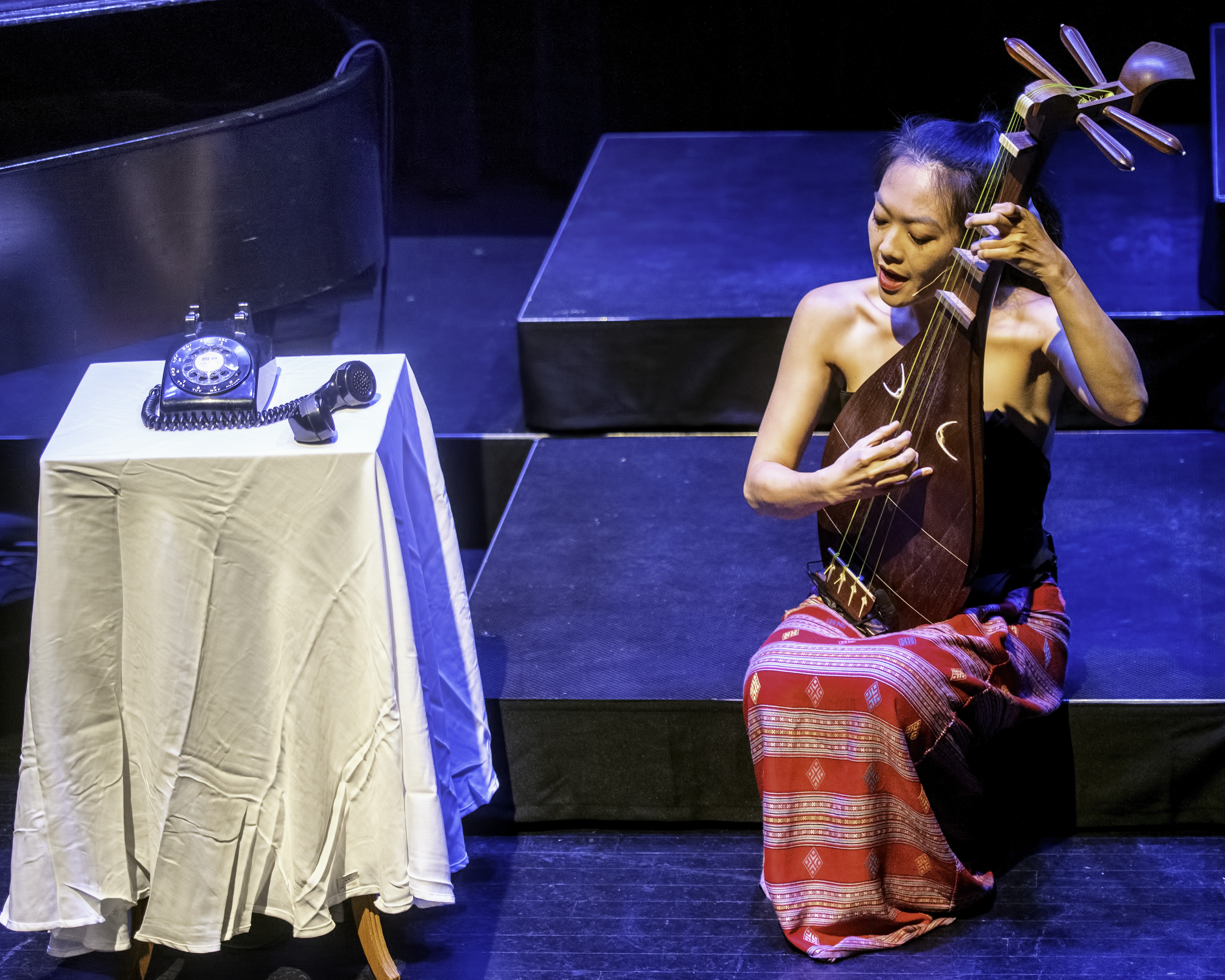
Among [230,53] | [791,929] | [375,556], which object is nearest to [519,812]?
[791,929]

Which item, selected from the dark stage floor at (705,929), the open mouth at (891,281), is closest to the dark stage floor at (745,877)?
the dark stage floor at (705,929)

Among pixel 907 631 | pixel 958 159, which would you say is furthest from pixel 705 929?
pixel 958 159

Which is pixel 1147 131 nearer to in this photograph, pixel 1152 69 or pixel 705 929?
pixel 1152 69

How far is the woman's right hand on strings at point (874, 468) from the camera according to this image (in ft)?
6.33

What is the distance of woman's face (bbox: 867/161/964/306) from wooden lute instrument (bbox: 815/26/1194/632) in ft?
0.10

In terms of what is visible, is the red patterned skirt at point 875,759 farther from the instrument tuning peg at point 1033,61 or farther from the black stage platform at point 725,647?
the instrument tuning peg at point 1033,61

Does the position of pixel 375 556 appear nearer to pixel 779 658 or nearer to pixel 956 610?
pixel 779 658

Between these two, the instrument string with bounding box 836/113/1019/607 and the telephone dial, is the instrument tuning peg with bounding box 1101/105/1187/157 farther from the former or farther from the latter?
the telephone dial

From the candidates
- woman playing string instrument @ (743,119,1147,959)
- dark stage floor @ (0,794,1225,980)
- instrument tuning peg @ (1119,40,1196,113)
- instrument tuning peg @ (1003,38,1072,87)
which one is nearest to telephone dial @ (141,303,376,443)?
woman playing string instrument @ (743,119,1147,959)

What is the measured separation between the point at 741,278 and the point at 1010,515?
152cm

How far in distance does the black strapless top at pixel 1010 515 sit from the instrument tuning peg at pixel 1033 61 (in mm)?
481

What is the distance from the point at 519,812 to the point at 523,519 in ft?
2.44

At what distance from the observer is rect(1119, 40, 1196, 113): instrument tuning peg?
1.74 metres

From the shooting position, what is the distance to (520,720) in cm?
241
